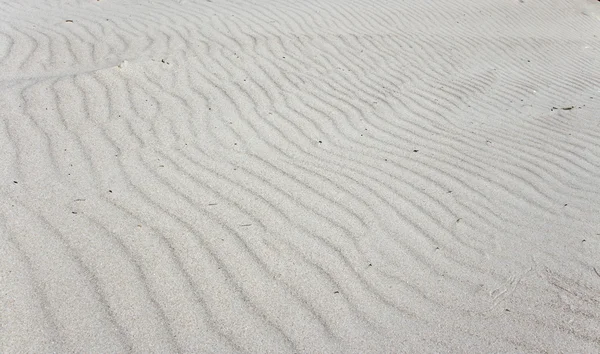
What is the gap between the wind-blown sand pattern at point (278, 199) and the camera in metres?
2.37

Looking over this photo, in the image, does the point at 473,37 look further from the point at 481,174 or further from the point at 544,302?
the point at 544,302

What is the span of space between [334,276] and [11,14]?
216 inches

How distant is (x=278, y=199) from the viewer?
3295 millimetres

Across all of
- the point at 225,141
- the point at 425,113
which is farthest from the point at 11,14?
the point at 425,113

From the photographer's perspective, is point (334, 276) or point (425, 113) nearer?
point (334, 276)

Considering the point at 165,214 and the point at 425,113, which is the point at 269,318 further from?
the point at 425,113

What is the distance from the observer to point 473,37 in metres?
8.27

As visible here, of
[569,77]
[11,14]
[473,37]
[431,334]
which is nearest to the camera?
[431,334]

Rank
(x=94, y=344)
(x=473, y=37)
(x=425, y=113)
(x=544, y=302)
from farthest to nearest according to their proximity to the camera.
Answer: (x=473, y=37) → (x=425, y=113) → (x=544, y=302) → (x=94, y=344)

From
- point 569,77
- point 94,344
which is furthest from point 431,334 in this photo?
point 569,77

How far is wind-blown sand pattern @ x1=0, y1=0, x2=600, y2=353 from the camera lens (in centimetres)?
237

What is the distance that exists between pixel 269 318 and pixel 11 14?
18.3 ft

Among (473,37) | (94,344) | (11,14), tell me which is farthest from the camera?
(473,37)

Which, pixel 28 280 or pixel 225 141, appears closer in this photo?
pixel 28 280
